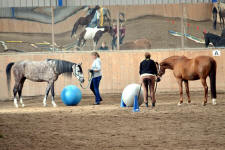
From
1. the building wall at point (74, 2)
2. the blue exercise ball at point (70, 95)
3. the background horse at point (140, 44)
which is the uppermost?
the building wall at point (74, 2)

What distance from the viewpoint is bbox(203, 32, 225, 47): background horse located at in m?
25.5

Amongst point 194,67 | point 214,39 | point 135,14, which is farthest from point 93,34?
point 194,67

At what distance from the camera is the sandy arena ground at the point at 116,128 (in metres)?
10.5

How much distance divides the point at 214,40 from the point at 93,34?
5577 millimetres

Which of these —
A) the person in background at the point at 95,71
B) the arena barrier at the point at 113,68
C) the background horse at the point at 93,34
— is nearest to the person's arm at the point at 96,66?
the person in background at the point at 95,71

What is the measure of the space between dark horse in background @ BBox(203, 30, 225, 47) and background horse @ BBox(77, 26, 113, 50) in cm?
442

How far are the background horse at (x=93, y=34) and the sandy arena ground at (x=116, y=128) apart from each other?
26.3 ft

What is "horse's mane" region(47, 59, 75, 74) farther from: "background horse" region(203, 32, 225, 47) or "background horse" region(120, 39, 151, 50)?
"background horse" region(203, 32, 225, 47)

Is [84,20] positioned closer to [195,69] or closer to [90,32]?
[90,32]

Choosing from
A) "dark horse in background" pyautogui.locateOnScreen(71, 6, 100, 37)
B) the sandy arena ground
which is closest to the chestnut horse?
the sandy arena ground

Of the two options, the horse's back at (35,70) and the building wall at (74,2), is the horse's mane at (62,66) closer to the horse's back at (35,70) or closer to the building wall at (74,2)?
the horse's back at (35,70)

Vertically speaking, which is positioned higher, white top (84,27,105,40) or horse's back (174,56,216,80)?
white top (84,27,105,40)

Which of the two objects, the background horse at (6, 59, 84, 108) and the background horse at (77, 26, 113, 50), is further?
the background horse at (77, 26, 113, 50)

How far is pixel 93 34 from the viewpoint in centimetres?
2586
